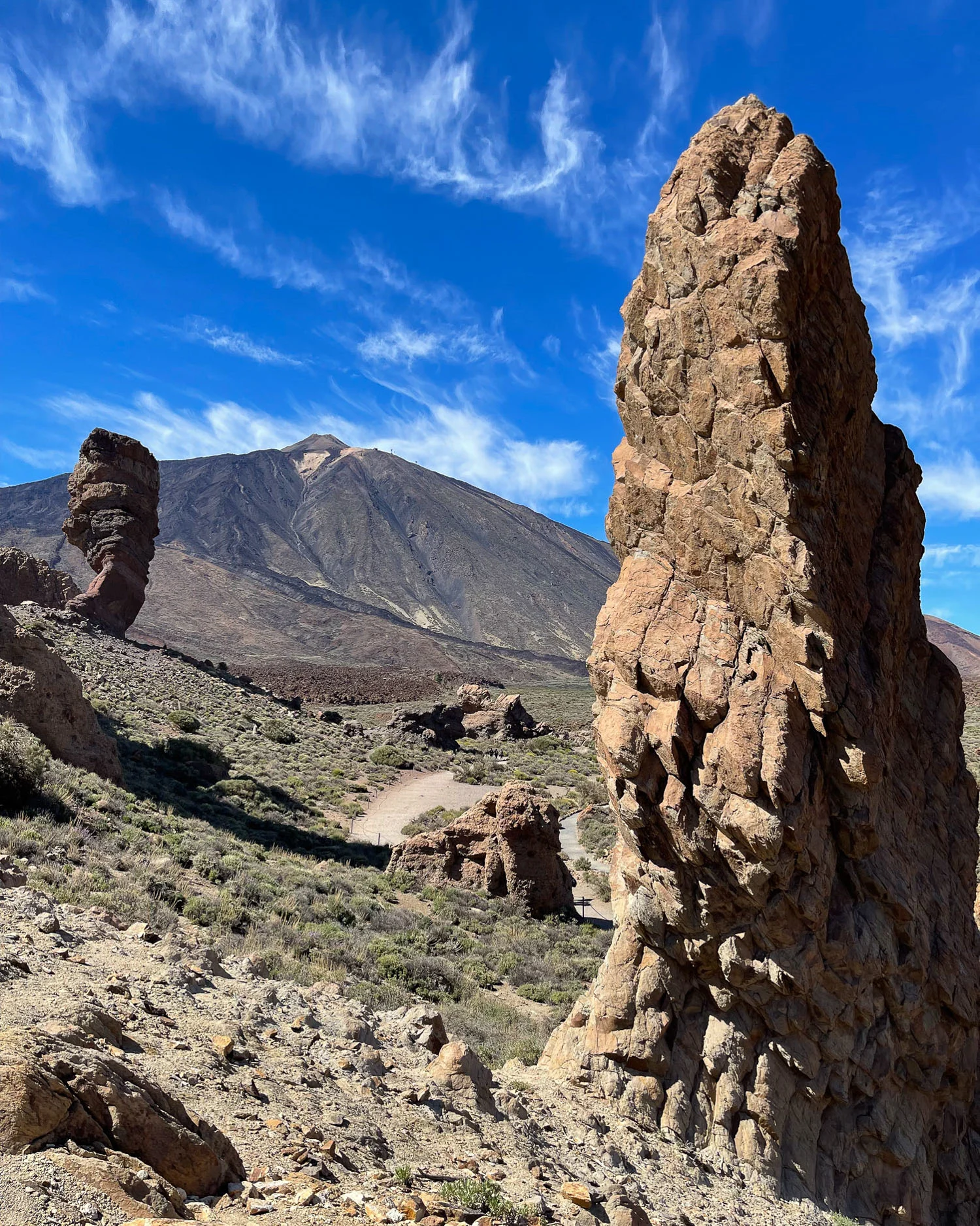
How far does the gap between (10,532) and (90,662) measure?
148 meters

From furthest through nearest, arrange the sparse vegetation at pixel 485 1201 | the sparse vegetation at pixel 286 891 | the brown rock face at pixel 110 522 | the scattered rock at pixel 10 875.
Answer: the brown rock face at pixel 110 522 < the sparse vegetation at pixel 286 891 < the scattered rock at pixel 10 875 < the sparse vegetation at pixel 485 1201

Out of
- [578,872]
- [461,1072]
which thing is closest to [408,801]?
[578,872]

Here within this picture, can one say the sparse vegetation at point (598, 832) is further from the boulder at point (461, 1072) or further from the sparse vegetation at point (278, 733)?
the boulder at point (461, 1072)

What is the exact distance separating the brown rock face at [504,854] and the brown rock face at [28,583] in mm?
33814

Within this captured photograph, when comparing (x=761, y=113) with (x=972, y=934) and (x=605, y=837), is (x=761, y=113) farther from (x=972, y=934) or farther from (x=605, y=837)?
(x=605, y=837)

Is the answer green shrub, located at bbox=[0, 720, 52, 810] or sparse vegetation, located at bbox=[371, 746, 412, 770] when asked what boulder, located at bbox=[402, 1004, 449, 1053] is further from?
sparse vegetation, located at bbox=[371, 746, 412, 770]

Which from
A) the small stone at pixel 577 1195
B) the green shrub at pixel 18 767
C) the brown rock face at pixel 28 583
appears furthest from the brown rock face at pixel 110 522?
the small stone at pixel 577 1195

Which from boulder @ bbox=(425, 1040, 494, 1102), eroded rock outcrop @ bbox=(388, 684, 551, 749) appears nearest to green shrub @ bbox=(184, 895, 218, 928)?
boulder @ bbox=(425, 1040, 494, 1102)

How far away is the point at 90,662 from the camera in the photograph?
3631 cm

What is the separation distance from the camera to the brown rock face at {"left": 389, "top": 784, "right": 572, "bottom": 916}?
18.3m

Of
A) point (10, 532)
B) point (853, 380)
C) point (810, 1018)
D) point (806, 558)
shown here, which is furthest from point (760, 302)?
point (10, 532)

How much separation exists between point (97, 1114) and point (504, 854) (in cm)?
1524

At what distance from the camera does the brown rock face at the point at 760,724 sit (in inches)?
285

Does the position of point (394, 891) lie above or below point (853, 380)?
below
